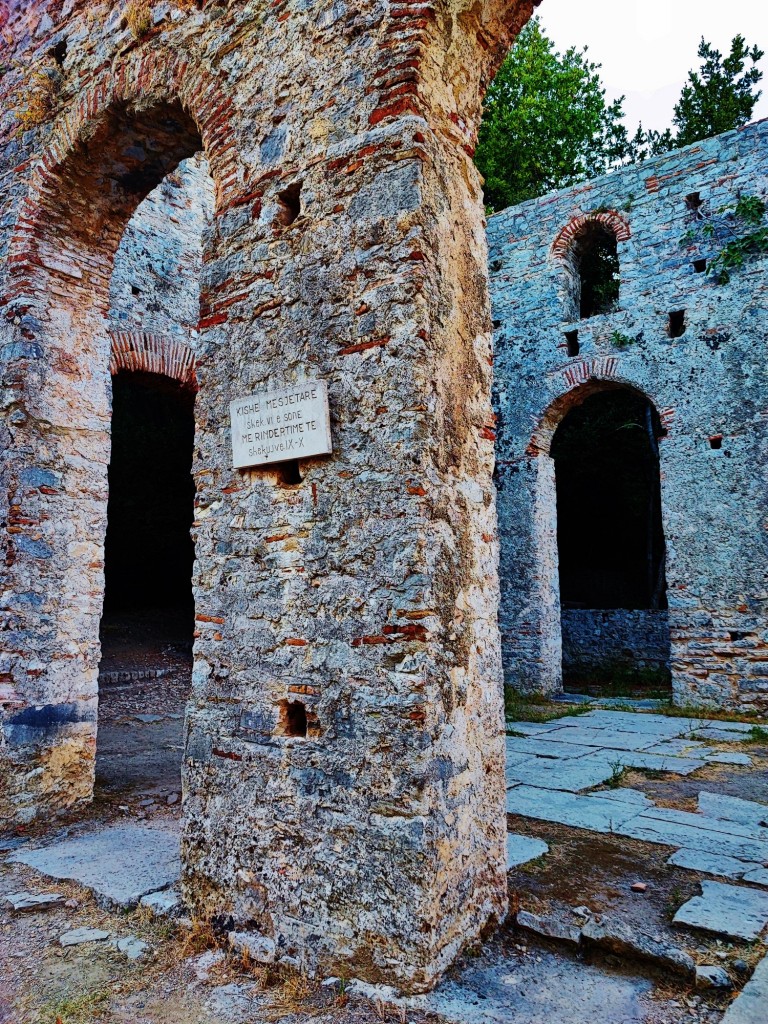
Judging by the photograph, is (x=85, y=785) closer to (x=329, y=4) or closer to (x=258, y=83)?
(x=258, y=83)

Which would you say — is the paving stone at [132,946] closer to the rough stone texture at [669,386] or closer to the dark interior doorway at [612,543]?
the rough stone texture at [669,386]

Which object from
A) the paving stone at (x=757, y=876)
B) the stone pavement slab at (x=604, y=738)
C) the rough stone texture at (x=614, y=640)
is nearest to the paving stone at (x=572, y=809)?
the paving stone at (x=757, y=876)

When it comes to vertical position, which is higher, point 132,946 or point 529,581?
point 529,581

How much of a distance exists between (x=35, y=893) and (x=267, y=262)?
3127 mm

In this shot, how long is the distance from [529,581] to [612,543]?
7.32m

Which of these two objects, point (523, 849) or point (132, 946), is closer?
point (132, 946)

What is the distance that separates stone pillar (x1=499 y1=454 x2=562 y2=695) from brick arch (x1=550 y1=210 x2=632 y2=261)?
2.85 meters

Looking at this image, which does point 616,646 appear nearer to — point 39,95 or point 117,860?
point 117,860

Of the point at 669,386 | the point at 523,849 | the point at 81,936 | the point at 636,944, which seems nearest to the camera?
the point at 636,944

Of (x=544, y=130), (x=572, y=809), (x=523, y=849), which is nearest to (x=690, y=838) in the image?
(x=572, y=809)

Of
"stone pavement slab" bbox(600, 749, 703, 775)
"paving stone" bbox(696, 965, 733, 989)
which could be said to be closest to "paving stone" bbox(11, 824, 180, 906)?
"paving stone" bbox(696, 965, 733, 989)

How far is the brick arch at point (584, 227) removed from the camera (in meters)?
9.21

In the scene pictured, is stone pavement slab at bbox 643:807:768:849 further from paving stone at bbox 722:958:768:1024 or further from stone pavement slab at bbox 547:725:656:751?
stone pavement slab at bbox 547:725:656:751

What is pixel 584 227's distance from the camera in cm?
967
